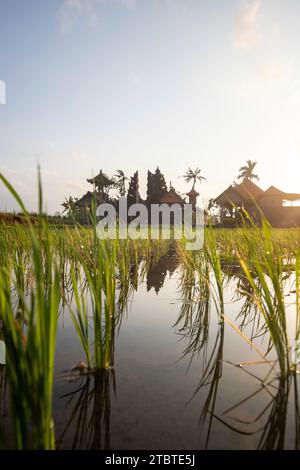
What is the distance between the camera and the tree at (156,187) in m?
38.3

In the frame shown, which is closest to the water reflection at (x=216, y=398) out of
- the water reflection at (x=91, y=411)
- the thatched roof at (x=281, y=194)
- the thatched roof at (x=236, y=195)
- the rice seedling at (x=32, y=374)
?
the water reflection at (x=91, y=411)

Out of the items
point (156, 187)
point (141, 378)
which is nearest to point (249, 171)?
point (156, 187)

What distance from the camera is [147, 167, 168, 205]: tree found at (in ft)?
126

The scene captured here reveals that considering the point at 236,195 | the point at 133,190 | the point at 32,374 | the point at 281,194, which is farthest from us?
the point at 133,190

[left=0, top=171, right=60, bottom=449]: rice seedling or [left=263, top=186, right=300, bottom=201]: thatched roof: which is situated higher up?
[left=263, top=186, right=300, bottom=201]: thatched roof

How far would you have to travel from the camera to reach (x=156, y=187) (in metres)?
39.1

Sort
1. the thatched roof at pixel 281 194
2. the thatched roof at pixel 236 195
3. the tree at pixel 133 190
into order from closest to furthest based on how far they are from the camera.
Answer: the thatched roof at pixel 236 195, the thatched roof at pixel 281 194, the tree at pixel 133 190

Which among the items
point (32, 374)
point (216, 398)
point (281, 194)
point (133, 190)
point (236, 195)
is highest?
point (133, 190)

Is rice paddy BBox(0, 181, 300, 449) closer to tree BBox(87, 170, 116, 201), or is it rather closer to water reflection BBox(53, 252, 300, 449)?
water reflection BBox(53, 252, 300, 449)

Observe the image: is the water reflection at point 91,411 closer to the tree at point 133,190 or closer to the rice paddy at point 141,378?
the rice paddy at point 141,378

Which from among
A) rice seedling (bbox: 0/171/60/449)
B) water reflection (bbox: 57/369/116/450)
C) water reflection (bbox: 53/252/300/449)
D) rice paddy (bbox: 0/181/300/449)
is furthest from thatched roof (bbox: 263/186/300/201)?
rice seedling (bbox: 0/171/60/449)

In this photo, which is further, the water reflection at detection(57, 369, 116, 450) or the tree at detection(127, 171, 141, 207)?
the tree at detection(127, 171, 141, 207)

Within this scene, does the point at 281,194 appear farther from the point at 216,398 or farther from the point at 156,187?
the point at 216,398
